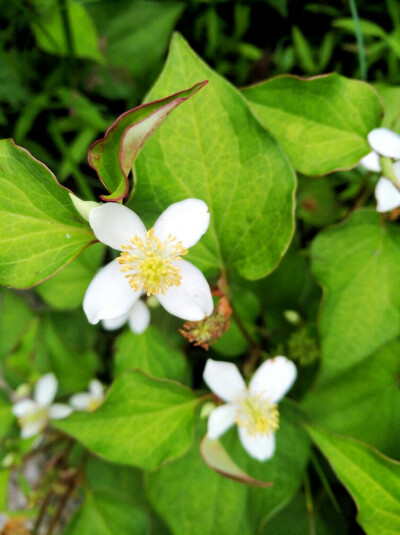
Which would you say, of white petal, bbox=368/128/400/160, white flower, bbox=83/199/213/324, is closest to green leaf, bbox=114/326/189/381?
white flower, bbox=83/199/213/324

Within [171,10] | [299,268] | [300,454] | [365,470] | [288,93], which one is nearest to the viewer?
[365,470]

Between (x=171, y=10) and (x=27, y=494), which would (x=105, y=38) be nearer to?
(x=171, y=10)

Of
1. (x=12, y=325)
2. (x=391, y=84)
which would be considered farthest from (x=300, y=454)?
(x=391, y=84)

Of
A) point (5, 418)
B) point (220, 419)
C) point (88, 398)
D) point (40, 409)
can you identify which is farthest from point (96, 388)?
point (220, 419)

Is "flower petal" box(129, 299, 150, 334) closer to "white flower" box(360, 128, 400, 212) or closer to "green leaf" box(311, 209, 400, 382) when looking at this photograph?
"green leaf" box(311, 209, 400, 382)

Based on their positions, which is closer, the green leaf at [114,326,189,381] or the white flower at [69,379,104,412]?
the green leaf at [114,326,189,381]
